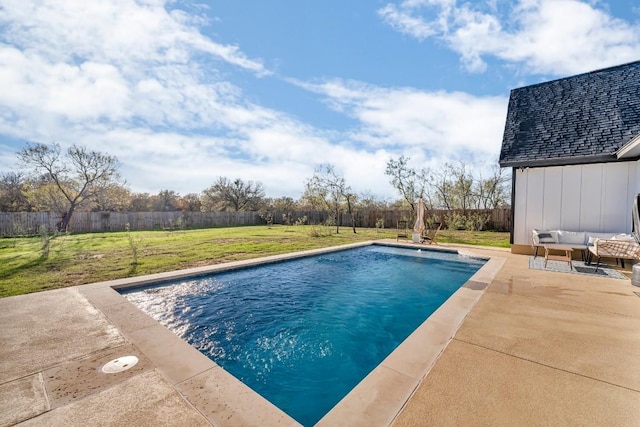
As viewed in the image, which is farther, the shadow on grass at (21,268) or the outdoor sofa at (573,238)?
the outdoor sofa at (573,238)

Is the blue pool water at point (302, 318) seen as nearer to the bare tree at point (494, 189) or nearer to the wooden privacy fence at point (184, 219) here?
the wooden privacy fence at point (184, 219)

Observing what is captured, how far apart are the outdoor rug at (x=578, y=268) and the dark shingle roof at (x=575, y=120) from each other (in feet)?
8.56

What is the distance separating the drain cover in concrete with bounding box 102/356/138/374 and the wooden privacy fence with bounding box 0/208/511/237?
15254mm

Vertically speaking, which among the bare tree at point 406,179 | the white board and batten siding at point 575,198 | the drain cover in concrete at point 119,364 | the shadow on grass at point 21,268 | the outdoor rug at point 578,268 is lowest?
the shadow on grass at point 21,268

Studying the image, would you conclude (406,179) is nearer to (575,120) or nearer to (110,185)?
(575,120)

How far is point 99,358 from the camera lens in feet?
8.12

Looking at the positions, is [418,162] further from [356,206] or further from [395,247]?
[395,247]

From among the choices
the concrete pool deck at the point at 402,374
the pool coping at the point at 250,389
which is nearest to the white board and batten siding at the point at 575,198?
the concrete pool deck at the point at 402,374

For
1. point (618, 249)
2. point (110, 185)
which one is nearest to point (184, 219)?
point (110, 185)

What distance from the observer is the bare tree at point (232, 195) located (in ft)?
95.9

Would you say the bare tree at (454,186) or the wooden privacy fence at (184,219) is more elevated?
the bare tree at (454,186)

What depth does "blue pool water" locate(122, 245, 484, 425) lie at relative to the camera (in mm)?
2785

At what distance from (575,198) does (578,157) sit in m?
1.08

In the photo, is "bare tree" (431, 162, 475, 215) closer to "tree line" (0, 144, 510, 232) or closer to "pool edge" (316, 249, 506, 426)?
"tree line" (0, 144, 510, 232)
